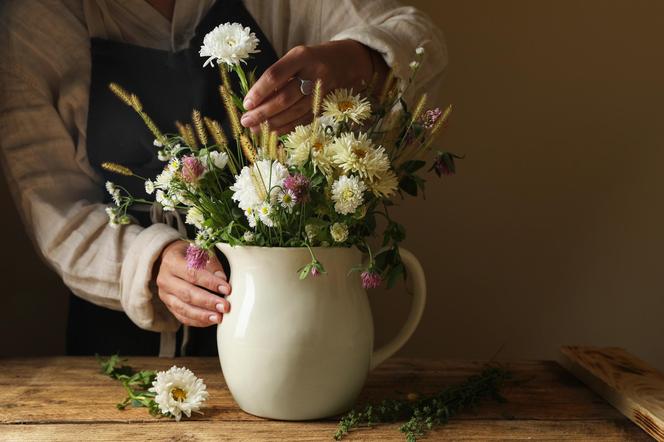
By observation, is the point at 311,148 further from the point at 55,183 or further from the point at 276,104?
the point at 55,183

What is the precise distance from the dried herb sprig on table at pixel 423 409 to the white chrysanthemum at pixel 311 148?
27 centimetres

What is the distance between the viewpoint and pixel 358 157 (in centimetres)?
70

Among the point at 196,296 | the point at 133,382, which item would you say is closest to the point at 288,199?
the point at 196,296

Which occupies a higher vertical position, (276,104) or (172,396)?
(276,104)

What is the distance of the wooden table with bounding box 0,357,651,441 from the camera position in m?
0.76

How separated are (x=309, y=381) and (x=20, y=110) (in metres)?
0.63

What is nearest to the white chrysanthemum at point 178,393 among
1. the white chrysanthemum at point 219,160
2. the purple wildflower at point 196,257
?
the purple wildflower at point 196,257

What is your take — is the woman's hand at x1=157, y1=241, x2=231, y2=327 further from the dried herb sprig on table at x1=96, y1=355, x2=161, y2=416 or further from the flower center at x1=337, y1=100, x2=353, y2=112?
the flower center at x1=337, y1=100, x2=353, y2=112

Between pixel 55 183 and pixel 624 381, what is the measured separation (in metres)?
0.82

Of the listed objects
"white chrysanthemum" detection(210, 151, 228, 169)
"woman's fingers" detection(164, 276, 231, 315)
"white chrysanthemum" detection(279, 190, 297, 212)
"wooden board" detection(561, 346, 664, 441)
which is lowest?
"wooden board" detection(561, 346, 664, 441)

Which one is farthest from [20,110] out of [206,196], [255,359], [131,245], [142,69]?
[255,359]

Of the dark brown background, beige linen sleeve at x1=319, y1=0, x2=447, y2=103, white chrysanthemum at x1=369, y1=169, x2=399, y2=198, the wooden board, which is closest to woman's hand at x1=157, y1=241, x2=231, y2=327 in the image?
white chrysanthemum at x1=369, y1=169, x2=399, y2=198

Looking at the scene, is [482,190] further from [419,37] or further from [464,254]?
[419,37]

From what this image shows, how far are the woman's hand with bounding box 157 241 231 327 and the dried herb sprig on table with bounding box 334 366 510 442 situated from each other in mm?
183
